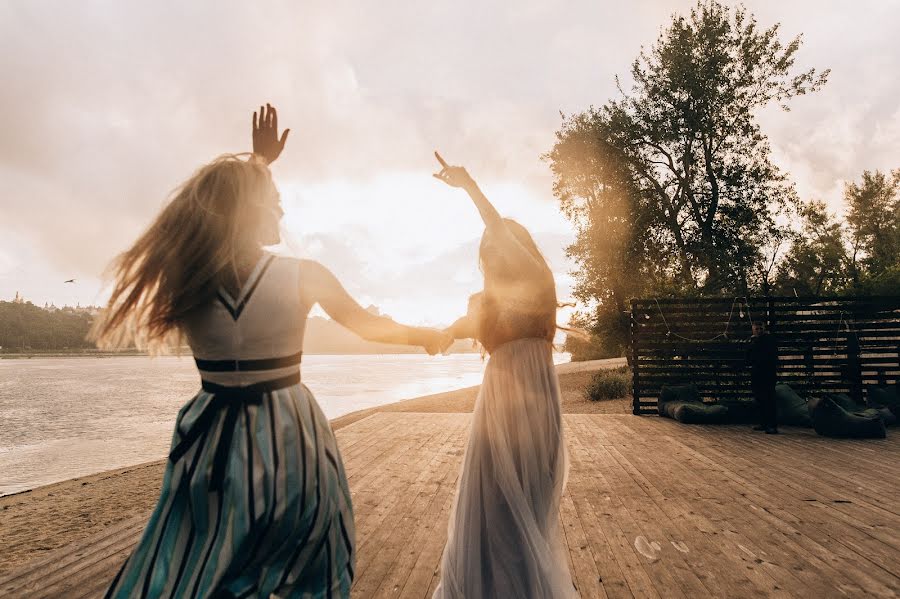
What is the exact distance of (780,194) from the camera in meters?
17.7

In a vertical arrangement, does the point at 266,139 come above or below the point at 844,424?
above

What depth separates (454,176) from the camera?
244cm

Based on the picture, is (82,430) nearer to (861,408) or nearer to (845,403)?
(845,403)

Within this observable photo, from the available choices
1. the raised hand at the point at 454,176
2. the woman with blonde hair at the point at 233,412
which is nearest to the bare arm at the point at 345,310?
the woman with blonde hair at the point at 233,412

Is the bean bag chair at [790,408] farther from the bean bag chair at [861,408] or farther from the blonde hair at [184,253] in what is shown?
the blonde hair at [184,253]

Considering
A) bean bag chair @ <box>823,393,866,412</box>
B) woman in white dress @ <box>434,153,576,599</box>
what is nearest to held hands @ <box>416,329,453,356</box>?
woman in white dress @ <box>434,153,576,599</box>

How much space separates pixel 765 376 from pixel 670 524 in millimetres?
6095

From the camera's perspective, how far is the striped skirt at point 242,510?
3.97ft

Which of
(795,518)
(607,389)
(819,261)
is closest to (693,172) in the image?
(607,389)

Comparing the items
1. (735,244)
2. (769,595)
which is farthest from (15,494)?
(735,244)

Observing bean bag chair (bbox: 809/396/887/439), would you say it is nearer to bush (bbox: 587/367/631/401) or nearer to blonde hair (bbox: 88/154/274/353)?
bush (bbox: 587/367/631/401)

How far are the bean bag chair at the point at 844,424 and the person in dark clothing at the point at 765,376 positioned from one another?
625mm

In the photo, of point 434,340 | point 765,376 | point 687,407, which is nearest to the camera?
point 434,340

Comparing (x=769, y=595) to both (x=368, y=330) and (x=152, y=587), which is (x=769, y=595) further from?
(x=152, y=587)
